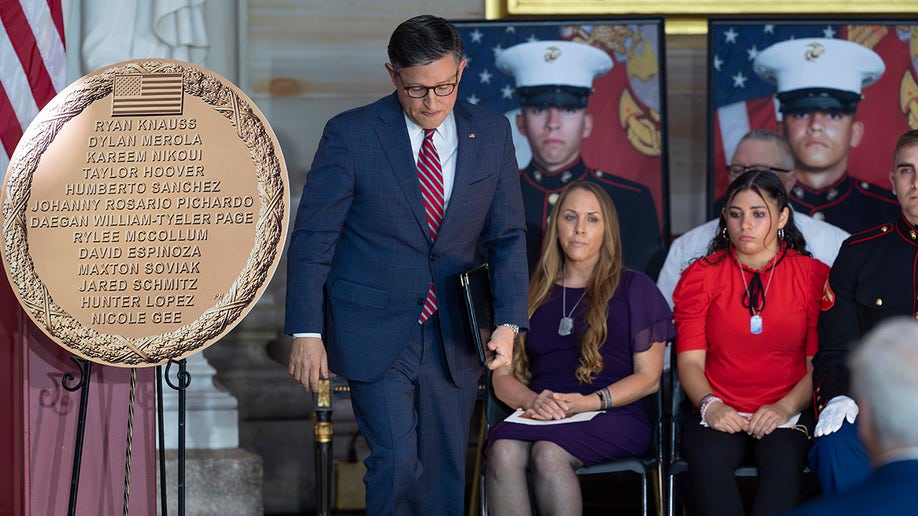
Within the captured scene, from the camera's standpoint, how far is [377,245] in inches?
146

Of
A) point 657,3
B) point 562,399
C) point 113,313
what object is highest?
point 657,3

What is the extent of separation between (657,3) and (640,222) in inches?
49.9

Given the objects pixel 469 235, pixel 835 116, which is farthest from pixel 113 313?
pixel 835 116

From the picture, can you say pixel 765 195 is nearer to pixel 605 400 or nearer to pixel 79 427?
pixel 605 400

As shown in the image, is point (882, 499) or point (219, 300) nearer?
point (882, 499)

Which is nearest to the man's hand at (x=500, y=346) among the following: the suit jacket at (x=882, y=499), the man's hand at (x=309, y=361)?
the man's hand at (x=309, y=361)

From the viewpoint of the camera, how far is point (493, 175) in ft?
12.5

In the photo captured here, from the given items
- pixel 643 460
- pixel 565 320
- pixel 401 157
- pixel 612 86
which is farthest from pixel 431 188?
pixel 612 86

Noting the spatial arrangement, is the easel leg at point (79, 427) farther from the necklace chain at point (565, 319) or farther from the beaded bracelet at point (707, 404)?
the beaded bracelet at point (707, 404)

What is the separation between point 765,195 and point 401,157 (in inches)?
66.5

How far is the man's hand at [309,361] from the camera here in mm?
3631

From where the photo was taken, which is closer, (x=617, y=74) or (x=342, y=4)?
(x=617, y=74)

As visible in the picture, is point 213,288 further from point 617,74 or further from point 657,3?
point 657,3

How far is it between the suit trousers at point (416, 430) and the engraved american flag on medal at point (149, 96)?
1.09m
